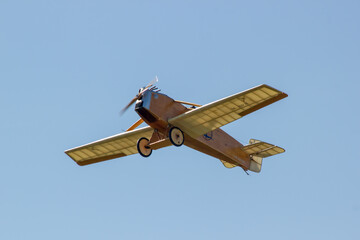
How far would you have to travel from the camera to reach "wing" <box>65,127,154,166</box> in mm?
30750

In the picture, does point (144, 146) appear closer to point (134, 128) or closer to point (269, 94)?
point (134, 128)

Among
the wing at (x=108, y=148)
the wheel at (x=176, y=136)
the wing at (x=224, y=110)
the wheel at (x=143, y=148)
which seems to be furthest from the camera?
the wing at (x=108, y=148)

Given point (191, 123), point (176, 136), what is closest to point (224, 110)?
point (191, 123)

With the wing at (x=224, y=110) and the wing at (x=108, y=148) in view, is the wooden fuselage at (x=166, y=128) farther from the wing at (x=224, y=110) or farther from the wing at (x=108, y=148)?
the wing at (x=108, y=148)

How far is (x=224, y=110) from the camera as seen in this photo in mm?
27750

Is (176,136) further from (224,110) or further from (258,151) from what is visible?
(258,151)

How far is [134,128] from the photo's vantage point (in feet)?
101

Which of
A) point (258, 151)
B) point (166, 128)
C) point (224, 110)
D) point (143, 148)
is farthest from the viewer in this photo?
point (258, 151)

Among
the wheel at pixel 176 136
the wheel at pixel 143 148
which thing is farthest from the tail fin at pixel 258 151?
the wheel at pixel 143 148

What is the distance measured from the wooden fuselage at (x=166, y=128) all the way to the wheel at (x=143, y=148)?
37cm

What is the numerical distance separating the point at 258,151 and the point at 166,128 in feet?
19.1

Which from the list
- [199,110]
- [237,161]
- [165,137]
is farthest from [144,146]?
[237,161]

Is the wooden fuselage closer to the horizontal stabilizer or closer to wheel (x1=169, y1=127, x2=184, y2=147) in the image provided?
wheel (x1=169, y1=127, x2=184, y2=147)

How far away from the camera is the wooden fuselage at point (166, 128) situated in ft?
90.8
